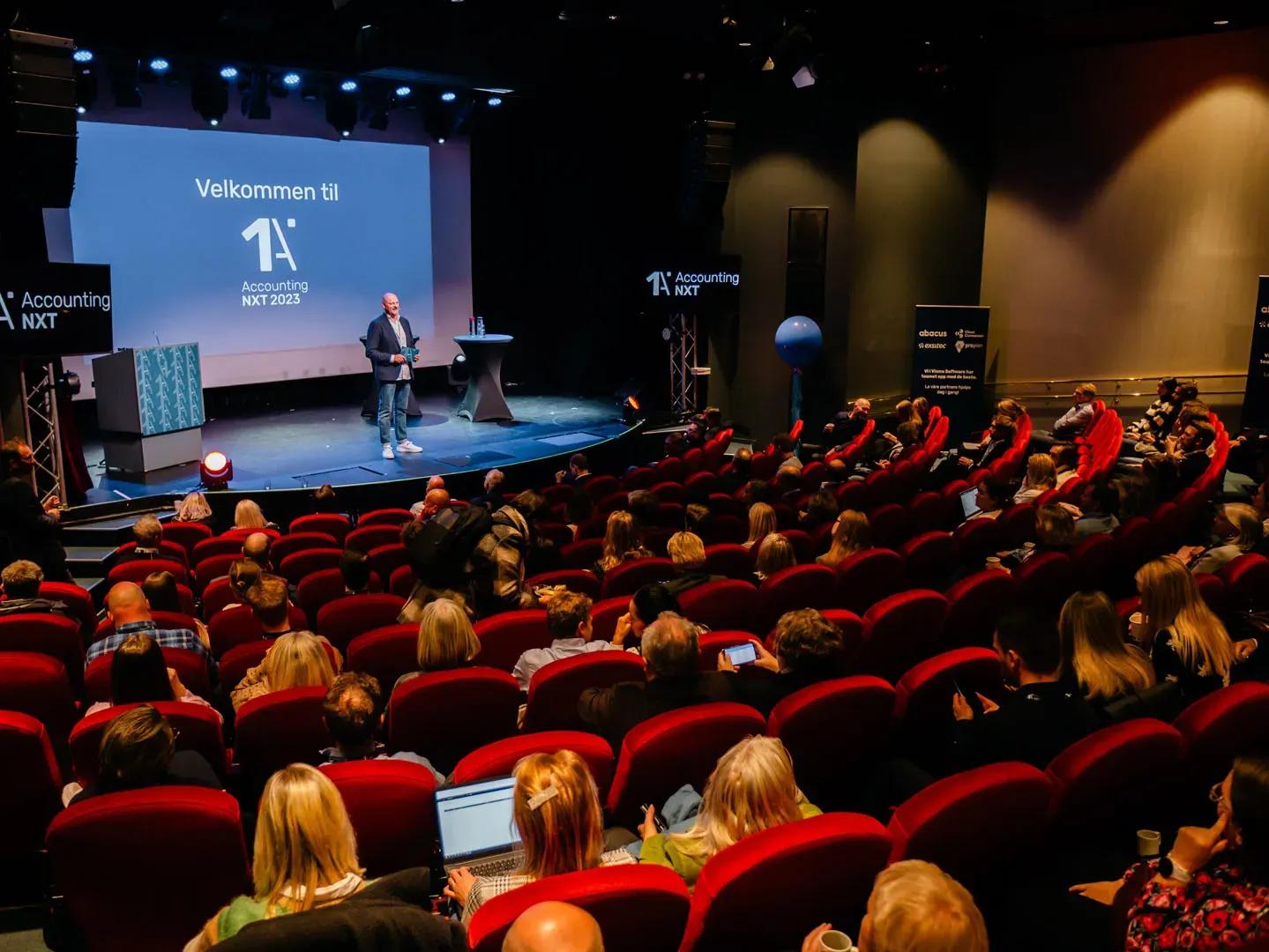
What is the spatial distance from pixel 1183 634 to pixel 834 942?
2413 millimetres

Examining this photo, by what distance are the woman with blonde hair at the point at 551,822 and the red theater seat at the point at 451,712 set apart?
104 cm

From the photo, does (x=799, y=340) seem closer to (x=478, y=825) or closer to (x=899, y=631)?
(x=899, y=631)

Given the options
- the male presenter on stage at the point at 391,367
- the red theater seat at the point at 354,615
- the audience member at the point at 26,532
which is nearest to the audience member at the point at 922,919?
the red theater seat at the point at 354,615

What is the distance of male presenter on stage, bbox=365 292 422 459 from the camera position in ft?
36.6

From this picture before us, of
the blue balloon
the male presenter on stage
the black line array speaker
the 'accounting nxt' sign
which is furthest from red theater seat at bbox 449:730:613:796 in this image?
the blue balloon

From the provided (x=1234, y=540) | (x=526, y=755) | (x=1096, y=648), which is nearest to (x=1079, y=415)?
(x=1234, y=540)

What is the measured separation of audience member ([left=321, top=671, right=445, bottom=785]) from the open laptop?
14.0 inches

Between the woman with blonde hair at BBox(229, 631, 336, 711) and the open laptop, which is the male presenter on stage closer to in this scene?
the woman with blonde hair at BBox(229, 631, 336, 711)

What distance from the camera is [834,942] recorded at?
196cm

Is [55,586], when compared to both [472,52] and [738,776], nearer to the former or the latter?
[738,776]

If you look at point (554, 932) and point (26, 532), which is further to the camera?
point (26, 532)

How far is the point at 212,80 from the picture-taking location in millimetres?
11047

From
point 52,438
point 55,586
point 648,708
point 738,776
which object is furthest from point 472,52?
point 738,776

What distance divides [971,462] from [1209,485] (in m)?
2.67
